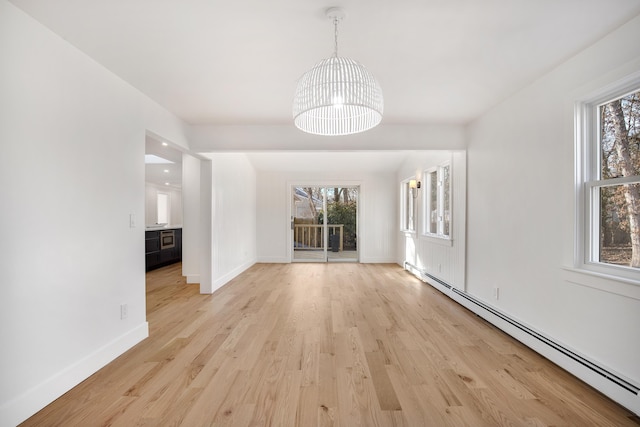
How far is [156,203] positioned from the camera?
866cm

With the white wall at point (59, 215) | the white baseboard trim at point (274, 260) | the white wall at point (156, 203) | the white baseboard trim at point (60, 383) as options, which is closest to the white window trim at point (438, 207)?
the white baseboard trim at point (274, 260)

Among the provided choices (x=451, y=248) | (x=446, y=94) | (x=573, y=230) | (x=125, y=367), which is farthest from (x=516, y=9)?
(x=125, y=367)

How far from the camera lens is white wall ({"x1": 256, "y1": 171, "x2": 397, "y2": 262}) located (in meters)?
7.51

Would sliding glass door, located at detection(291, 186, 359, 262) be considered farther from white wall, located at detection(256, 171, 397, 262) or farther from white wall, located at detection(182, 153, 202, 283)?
white wall, located at detection(182, 153, 202, 283)

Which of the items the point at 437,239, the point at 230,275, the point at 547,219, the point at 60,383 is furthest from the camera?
the point at 230,275

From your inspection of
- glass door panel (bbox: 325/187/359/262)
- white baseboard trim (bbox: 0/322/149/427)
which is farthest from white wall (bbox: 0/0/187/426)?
glass door panel (bbox: 325/187/359/262)

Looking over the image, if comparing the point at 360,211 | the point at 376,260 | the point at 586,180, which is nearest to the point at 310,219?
the point at 360,211

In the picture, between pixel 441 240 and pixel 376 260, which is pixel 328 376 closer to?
pixel 441 240

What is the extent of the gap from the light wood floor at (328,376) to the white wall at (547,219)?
332 millimetres

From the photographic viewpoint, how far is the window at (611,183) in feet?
6.64

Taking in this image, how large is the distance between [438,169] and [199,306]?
3.88 meters

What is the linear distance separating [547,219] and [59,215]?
3481mm

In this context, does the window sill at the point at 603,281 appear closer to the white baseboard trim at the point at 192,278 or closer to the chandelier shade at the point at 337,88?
the chandelier shade at the point at 337,88

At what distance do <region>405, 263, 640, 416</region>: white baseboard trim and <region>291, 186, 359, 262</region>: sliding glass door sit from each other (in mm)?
4204
